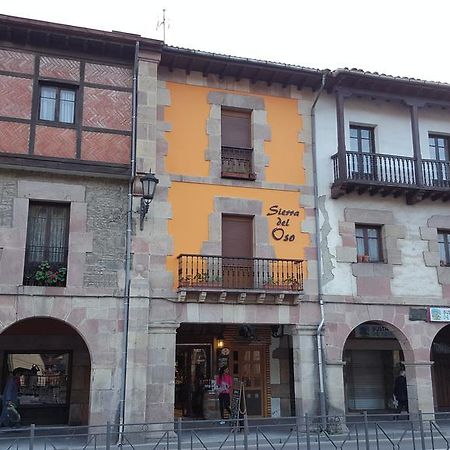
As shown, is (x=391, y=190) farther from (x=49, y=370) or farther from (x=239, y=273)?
(x=49, y=370)

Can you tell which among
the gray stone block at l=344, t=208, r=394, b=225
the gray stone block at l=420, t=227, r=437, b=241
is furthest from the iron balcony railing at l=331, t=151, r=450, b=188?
the gray stone block at l=420, t=227, r=437, b=241

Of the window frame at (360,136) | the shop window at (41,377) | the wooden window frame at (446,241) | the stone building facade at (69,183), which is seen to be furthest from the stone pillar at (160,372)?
the wooden window frame at (446,241)

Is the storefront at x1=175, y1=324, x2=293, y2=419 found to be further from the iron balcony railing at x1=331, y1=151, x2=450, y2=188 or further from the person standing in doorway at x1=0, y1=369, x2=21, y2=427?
the iron balcony railing at x1=331, y1=151, x2=450, y2=188

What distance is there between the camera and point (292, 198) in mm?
14781

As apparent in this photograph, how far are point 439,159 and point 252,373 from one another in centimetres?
787

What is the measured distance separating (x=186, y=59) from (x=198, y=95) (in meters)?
0.91

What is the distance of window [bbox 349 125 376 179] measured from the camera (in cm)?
1498

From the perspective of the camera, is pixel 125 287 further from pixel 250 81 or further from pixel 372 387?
pixel 372 387

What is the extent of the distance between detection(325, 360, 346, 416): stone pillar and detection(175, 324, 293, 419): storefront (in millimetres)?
2442

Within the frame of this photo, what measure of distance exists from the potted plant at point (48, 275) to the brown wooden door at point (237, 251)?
11.9ft

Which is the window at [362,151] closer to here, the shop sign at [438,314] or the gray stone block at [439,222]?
the gray stone block at [439,222]

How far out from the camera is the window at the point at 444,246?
616 inches

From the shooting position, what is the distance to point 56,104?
13336mm

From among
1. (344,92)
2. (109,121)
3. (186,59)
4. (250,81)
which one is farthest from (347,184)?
(109,121)
